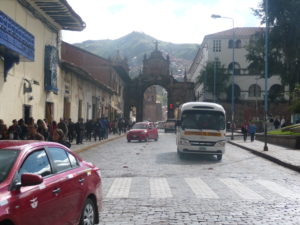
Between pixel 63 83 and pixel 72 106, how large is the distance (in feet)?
11.7

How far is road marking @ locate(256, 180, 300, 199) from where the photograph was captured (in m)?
11.6

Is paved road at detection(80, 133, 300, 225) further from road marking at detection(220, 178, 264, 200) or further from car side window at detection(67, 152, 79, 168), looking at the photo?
car side window at detection(67, 152, 79, 168)

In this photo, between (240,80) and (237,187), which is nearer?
(237,187)

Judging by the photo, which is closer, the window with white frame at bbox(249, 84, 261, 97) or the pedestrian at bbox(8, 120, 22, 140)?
the pedestrian at bbox(8, 120, 22, 140)

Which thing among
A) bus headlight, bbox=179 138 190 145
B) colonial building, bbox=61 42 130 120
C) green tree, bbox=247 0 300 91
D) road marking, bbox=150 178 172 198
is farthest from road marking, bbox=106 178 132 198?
green tree, bbox=247 0 300 91

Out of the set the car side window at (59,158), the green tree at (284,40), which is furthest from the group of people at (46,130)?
the green tree at (284,40)

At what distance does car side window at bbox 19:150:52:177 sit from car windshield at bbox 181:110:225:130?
1508 centimetres

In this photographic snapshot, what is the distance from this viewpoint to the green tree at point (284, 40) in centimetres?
4919

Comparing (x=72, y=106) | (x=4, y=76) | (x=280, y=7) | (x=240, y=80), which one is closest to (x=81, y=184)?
(x=4, y=76)

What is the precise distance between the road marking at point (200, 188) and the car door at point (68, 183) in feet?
15.6

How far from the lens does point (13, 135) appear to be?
18.2m

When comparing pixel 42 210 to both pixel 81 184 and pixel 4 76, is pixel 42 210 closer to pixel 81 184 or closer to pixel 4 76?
pixel 81 184

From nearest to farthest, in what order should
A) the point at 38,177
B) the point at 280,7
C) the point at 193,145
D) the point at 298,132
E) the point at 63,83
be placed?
the point at 38,177 → the point at 193,145 → the point at 63,83 → the point at 298,132 → the point at 280,7

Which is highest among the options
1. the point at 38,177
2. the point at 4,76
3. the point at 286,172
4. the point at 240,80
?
the point at 240,80
